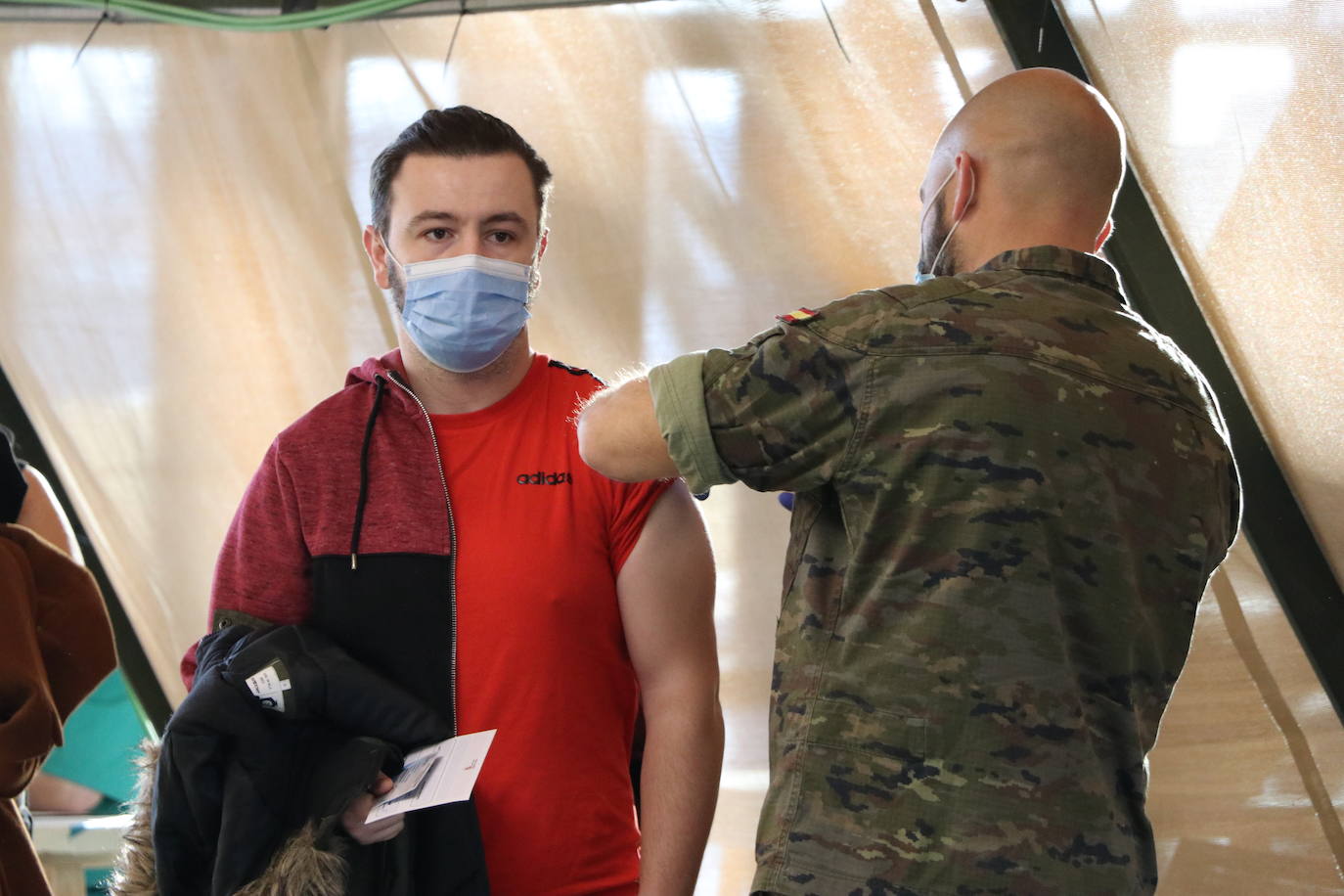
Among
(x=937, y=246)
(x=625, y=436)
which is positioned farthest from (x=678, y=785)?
(x=937, y=246)

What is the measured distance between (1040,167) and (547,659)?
833 mm

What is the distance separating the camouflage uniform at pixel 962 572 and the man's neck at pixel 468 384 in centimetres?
46

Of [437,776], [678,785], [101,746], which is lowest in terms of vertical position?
[101,746]

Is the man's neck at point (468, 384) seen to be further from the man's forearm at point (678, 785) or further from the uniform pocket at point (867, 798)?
the uniform pocket at point (867, 798)

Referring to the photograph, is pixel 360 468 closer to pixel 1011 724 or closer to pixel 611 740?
pixel 611 740

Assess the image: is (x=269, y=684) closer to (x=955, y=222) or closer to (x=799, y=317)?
(x=799, y=317)

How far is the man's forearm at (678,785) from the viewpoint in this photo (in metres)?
1.50

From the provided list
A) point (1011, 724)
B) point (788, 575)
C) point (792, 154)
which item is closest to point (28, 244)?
point (792, 154)

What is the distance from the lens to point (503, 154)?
1670mm

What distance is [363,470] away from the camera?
160cm

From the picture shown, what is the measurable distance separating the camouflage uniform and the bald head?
0.41 feet

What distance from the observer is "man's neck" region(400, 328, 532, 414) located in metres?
1.69

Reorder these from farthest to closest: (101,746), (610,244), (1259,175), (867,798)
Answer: (101,746)
(610,244)
(1259,175)
(867,798)

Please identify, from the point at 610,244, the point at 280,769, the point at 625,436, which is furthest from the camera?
the point at 610,244
